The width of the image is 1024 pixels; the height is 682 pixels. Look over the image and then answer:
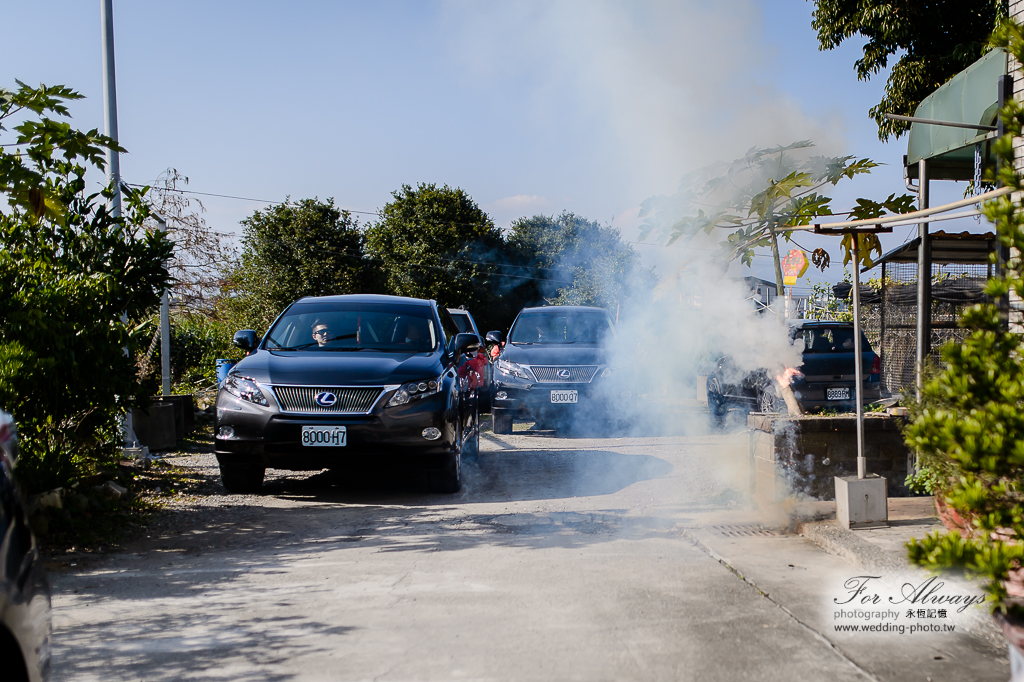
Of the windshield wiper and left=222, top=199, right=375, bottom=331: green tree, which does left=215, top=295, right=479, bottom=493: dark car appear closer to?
the windshield wiper

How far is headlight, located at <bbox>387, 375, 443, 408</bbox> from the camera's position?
657cm

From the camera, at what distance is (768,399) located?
1065 cm

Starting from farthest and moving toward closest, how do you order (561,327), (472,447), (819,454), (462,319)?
(462,319) → (561,327) → (472,447) → (819,454)

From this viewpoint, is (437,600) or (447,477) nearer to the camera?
(437,600)

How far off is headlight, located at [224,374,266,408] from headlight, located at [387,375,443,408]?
3.53ft

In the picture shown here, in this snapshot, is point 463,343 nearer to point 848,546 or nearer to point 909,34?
point 848,546

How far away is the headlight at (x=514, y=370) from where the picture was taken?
11.1 m

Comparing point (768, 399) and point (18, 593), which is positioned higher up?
point (18, 593)

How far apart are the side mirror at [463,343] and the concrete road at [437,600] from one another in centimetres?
165

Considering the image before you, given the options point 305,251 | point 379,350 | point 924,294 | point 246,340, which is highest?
point 305,251

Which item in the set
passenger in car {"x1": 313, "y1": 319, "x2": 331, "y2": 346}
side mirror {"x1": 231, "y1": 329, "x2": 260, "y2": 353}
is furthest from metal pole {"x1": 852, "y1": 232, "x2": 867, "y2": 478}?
side mirror {"x1": 231, "y1": 329, "x2": 260, "y2": 353}

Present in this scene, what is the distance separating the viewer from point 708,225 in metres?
5.98

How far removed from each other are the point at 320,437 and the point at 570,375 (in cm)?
519

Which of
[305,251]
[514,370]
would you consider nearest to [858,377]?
[514,370]
